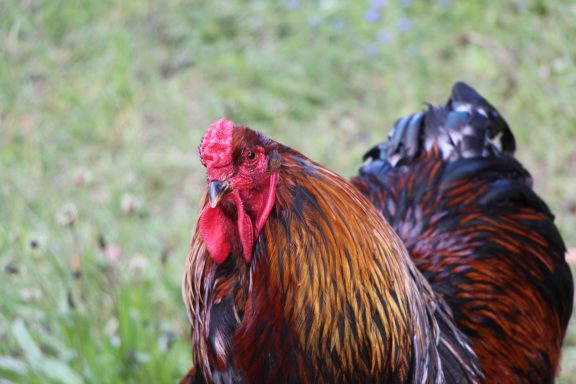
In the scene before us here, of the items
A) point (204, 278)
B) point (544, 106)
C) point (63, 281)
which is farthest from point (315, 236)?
point (544, 106)

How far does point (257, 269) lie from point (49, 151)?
322cm

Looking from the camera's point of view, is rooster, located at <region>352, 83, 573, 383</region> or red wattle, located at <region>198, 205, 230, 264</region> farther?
rooster, located at <region>352, 83, 573, 383</region>

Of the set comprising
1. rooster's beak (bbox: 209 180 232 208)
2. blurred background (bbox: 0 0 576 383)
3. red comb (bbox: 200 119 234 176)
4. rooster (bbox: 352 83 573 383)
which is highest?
blurred background (bbox: 0 0 576 383)

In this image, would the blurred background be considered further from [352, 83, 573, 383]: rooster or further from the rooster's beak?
the rooster's beak

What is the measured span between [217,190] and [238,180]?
68 millimetres

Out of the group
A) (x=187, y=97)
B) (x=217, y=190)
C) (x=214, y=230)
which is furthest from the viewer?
(x=187, y=97)

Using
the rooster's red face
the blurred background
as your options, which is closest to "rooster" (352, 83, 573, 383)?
the rooster's red face

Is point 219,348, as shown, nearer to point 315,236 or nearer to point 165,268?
point 315,236

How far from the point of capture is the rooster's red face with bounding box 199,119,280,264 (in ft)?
5.60

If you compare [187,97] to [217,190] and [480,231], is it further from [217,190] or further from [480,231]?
[217,190]

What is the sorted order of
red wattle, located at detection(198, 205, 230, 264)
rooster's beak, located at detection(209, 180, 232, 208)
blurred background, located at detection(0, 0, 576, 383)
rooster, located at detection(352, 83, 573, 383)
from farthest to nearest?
blurred background, located at detection(0, 0, 576, 383)
rooster, located at detection(352, 83, 573, 383)
red wattle, located at detection(198, 205, 230, 264)
rooster's beak, located at detection(209, 180, 232, 208)

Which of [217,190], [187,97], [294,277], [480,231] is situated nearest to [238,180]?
[217,190]

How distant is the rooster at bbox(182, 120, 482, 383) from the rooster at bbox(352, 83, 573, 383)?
462 mm

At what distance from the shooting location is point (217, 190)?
5.55ft
